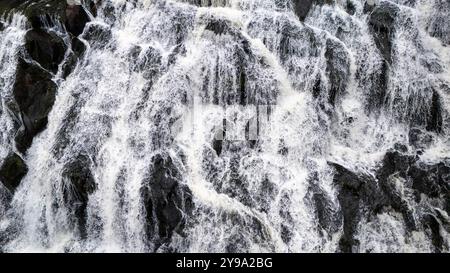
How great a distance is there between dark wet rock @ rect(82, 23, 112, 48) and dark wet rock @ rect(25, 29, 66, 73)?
0.76m

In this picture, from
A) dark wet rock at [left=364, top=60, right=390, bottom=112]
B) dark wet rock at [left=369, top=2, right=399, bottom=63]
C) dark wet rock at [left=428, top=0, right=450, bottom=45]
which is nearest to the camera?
dark wet rock at [left=364, top=60, right=390, bottom=112]

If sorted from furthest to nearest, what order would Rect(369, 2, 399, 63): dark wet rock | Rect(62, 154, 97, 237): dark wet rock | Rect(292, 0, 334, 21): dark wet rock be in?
Rect(292, 0, 334, 21): dark wet rock < Rect(369, 2, 399, 63): dark wet rock < Rect(62, 154, 97, 237): dark wet rock

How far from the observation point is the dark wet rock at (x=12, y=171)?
12.3 meters

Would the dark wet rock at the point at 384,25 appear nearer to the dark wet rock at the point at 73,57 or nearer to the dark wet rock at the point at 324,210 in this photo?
the dark wet rock at the point at 324,210

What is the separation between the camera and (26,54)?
43.5 ft

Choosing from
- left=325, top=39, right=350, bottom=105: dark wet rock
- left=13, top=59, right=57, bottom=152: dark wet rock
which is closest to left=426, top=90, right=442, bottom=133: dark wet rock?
left=325, top=39, right=350, bottom=105: dark wet rock

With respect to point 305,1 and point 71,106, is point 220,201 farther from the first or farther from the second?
point 305,1

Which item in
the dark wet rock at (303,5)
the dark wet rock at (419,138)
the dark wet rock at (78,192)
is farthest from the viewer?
the dark wet rock at (303,5)

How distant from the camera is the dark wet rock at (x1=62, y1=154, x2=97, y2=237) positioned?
11508 millimetres

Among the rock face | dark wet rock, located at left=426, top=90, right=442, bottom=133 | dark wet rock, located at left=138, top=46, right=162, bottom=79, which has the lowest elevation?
the rock face

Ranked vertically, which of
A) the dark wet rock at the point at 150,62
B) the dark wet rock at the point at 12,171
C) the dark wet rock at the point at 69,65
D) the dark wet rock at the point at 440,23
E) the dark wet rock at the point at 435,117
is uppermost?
the dark wet rock at the point at 440,23

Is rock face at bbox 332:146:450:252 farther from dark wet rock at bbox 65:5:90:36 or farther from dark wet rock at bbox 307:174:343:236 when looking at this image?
dark wet rock at bbox 65:5:90:36

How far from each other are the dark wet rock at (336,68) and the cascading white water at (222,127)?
0.24 ft

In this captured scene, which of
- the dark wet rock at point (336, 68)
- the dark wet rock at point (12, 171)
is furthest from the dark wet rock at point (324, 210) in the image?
the dark wet rock at point (12, 171)
